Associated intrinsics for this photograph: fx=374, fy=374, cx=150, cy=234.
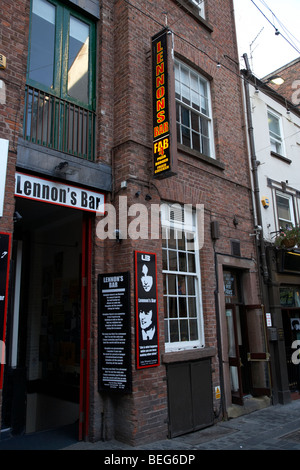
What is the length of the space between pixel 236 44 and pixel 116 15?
14.2ft

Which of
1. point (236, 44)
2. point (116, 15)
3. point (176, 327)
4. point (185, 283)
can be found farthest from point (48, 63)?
point (236, 44)

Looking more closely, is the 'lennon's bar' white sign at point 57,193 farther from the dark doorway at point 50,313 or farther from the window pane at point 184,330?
the window pane at point 184,330

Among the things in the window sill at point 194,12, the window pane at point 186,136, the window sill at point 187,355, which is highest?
the window sill at point 194,12

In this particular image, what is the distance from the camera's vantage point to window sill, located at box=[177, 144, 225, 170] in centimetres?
774

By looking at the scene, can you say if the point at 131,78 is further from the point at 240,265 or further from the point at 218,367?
the point at 218,367

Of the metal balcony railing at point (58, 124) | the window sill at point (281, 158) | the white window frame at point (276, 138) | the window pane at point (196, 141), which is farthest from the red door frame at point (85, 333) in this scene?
the white window frame at point (276, 138)

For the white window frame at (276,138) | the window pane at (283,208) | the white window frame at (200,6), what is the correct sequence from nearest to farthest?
1. the white window frame at (200,6)
2. the window pane at (283,208)
3. the white window frame at (276,138)

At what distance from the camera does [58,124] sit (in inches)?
253

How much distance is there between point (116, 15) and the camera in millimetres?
7637

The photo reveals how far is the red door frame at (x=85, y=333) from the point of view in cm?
602

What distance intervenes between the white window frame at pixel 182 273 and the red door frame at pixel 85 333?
1.44 m

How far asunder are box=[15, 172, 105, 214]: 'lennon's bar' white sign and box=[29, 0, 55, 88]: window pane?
1.87 metres

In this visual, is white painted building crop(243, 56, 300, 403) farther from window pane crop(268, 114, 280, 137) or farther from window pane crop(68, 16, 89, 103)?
window pane crop(68, 16, 89, 103)

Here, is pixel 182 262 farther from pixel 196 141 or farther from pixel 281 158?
pixel 281 158
